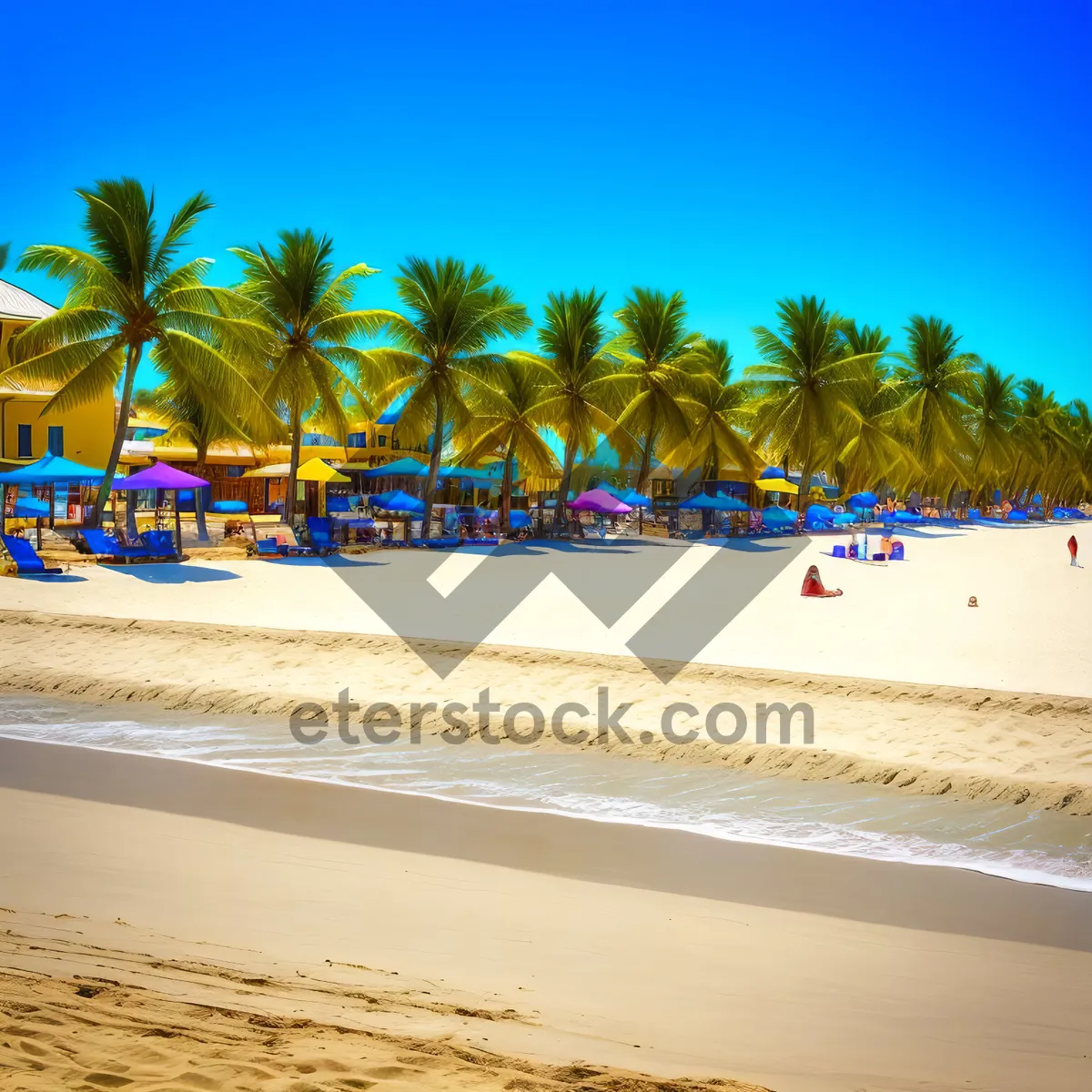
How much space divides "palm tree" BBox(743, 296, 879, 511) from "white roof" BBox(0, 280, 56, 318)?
26347 millimetres

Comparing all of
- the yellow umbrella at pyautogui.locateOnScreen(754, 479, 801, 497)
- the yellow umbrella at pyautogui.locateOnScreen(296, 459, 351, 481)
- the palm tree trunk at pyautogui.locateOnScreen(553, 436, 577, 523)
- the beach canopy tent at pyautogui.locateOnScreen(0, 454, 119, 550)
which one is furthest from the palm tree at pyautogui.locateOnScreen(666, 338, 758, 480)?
the beach canopy tent at pyautogui.locateOnScreen(0, 454, 119, 550)

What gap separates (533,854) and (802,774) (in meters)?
2.38

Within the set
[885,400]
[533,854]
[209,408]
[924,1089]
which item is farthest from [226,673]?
[885,400]

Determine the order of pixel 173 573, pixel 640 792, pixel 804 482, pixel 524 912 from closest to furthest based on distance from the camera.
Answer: pixel 524 912 → pixel 640 792 → pixel 173 573 → pixel 804 482

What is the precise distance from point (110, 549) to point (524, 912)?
16424 mm

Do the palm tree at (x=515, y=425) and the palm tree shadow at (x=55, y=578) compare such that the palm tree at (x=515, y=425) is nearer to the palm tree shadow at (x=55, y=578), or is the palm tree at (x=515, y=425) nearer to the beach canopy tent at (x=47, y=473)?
the beach canopy tent at (x=47, y=473)

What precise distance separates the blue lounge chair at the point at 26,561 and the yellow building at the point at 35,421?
1270 cm

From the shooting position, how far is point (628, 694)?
8430mm

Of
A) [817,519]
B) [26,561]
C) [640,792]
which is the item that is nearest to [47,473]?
[26,561]

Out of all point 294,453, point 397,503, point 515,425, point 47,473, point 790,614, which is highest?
point 515,425

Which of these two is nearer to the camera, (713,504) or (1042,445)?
(713,504)

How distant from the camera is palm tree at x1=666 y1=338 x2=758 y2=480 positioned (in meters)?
38.2

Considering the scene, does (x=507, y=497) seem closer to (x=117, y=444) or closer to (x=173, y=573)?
(x=117, y=444)

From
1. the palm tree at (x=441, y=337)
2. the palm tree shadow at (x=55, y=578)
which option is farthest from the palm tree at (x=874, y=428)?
the palm tree shadow at (x=55, y=578)
